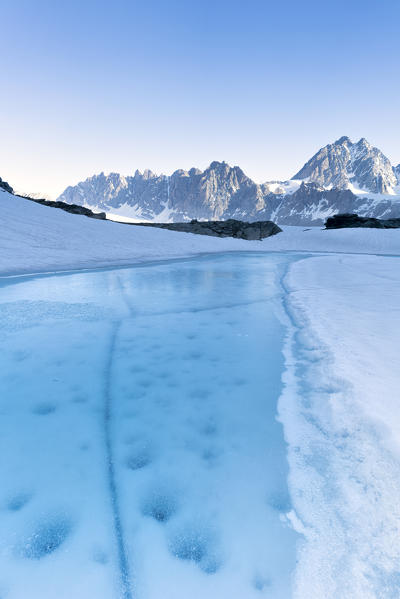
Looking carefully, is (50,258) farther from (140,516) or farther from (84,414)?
(140,516)

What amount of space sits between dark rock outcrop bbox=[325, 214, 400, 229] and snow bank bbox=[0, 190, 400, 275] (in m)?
7.76

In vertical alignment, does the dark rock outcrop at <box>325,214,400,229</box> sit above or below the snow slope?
above

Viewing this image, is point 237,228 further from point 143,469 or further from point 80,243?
point 143,469

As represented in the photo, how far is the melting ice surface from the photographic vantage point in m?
1.33

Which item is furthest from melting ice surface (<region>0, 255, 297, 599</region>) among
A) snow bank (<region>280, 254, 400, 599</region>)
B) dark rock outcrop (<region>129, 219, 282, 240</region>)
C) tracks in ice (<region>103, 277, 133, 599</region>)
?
dark rock outcrop (<region>129, 219, 282, 240</region>)

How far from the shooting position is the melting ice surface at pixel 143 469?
133 cm

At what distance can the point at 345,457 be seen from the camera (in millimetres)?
1897

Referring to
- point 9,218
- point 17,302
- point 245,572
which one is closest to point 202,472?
point 245,572

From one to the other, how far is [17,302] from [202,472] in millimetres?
5912

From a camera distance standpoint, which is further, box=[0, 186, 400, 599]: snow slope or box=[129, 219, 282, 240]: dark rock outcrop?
box=[129, 219, 282, 240]: dark rock outcrop

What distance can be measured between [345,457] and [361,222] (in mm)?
45030

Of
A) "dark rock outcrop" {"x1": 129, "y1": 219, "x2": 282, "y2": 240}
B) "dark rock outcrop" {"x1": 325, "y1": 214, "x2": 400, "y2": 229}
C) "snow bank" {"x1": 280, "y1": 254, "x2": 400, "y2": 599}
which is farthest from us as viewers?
"dark rock outcrop" {"x1": 129, "y1": 219, "x2": 282, "y2": 240}

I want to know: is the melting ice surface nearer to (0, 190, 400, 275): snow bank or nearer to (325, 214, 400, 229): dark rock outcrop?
(0, 190, 400, 275): snow bank

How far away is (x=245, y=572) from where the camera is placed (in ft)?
4.36
